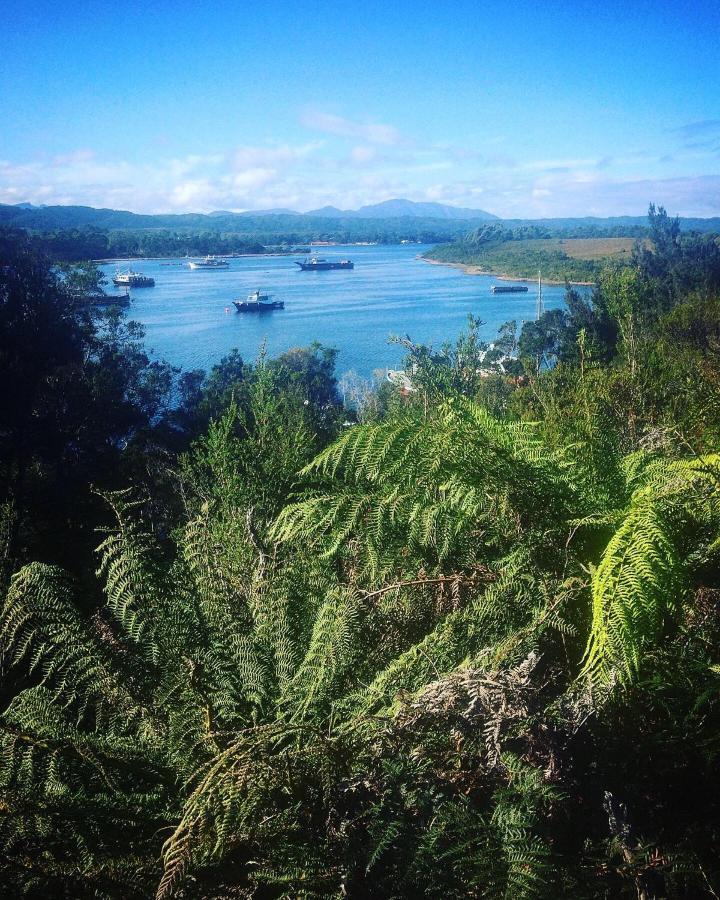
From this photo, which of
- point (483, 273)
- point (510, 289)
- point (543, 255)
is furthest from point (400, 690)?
point (483, 273)

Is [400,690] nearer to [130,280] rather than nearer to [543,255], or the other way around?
[130,280]

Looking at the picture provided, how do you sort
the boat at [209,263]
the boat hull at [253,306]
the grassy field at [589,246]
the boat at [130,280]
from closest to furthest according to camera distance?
1. the boat hull at [253,306]
2. the boat at [130,280]
3. the grassy field at [589,246]
4. the boat at [209,263]

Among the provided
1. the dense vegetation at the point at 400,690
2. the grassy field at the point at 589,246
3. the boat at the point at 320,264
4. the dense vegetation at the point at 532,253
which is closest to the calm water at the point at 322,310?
the boat at the point at 320,264

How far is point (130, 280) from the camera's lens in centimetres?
4991

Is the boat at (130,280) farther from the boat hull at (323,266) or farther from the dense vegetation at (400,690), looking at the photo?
the dense vegetation at (400,690)

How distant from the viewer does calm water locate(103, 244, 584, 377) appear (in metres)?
36.5

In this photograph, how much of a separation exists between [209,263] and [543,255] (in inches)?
1400

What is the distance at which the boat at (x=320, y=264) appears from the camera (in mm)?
74369

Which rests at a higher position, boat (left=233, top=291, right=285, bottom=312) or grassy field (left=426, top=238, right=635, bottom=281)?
grassy field (left=426, top=238, right=635, bottom=281)

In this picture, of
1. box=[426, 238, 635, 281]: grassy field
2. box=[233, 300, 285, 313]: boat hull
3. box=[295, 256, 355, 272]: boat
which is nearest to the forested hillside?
box=[426, 238, 635, 281]: grassy field

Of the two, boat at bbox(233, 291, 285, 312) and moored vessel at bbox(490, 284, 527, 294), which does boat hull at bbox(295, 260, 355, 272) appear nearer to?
moored vessel at bbox(490, 284, 527, 294)

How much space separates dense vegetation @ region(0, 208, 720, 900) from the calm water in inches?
1021

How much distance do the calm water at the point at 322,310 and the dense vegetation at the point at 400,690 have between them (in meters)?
25.9

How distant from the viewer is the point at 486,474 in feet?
8.15
